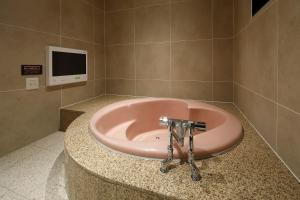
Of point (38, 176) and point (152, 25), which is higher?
point (152, 25)

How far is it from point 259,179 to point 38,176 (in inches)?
46.7

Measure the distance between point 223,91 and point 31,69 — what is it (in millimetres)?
1979

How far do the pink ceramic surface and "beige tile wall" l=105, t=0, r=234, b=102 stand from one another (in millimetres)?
410

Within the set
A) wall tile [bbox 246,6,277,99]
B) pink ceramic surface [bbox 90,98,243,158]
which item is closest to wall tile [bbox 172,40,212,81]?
pink ceramic surface [bbox 90,98,243,158]

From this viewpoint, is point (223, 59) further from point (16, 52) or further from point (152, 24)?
point (16, 52)

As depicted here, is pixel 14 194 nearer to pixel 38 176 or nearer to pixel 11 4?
pixel 38 176

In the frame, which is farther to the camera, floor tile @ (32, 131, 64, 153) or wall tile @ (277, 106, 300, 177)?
floor tile @ (32, 131, 64, 153)

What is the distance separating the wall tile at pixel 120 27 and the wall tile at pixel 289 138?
209 centimetres

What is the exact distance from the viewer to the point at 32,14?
4.98 feet

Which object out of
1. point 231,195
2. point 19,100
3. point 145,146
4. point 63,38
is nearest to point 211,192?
point 231,195

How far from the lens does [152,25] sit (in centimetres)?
236

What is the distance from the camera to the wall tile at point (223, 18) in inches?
81.3

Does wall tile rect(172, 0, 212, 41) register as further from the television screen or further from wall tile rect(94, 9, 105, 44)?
the television screen

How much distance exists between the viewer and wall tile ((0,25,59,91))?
1320mm
